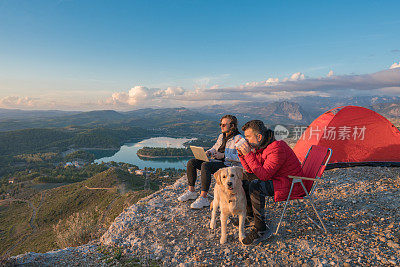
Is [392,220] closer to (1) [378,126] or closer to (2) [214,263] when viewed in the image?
(2) [214,263]

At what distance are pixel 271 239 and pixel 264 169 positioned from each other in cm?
167

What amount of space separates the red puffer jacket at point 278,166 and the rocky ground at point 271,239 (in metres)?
1.04

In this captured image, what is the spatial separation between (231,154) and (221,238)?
2100 millimetres

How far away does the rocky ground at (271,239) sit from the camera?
3646 millimetres

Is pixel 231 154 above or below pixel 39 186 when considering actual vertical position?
above

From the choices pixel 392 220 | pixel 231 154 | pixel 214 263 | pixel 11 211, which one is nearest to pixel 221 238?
pixel 214 263

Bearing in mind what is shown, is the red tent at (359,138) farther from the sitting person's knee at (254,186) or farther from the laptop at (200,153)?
the sitting person's knee at (254,186)

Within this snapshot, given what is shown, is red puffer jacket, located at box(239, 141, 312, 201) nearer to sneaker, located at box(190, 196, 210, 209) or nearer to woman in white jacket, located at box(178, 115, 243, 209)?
woman in white jacket, located at box(178, 115, 243, 209)

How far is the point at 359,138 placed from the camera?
8977 millimetres

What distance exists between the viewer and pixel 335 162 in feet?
29.7

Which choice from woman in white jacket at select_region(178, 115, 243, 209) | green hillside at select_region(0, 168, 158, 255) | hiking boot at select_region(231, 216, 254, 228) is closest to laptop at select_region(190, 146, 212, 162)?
woman in white jacket at select_region(178, 115, 243, 209)

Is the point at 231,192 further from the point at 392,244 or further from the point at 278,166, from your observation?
the point at 392,244

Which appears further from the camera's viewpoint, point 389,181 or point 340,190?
point 389,181

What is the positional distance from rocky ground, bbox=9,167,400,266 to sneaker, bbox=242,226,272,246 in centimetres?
13
